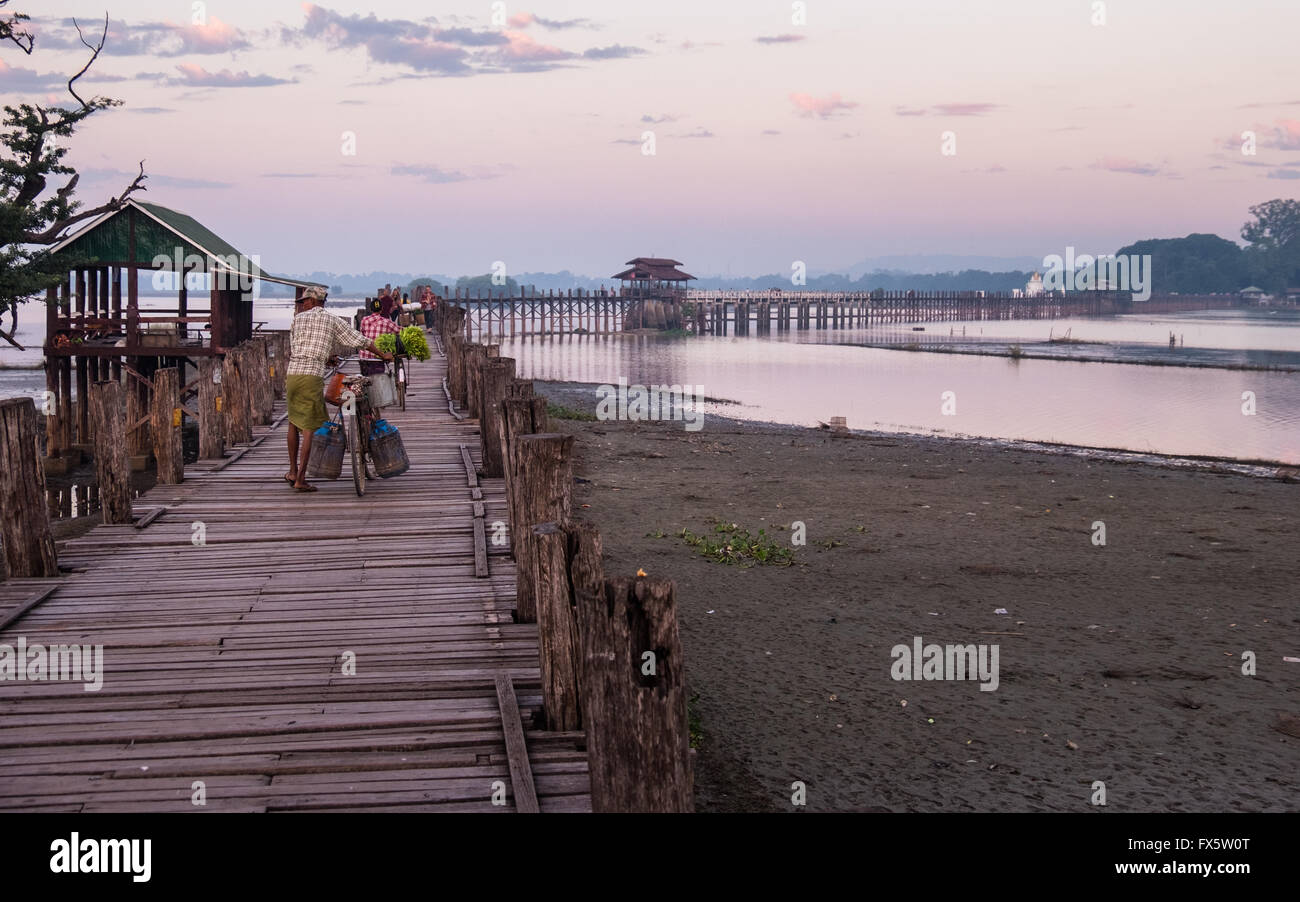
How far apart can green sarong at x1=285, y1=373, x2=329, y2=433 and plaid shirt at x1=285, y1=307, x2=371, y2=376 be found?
0.21 ft

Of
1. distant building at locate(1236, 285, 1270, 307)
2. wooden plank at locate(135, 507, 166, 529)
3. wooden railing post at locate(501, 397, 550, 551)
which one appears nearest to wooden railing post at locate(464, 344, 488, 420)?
wooden plank at locate(135, 507, 166, 529)

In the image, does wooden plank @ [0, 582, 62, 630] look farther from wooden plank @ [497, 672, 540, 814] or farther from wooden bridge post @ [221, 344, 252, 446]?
wooden bridge post @ [221, 344, 252, 446]

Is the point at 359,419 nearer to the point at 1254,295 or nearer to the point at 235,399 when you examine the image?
the point at 235,399

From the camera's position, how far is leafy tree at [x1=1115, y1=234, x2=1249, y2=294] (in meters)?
180

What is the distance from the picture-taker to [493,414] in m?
13.0

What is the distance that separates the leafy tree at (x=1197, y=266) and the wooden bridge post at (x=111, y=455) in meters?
188

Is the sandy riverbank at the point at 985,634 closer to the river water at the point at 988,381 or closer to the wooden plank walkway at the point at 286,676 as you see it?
the wooden plank walkway at the point at 286,676

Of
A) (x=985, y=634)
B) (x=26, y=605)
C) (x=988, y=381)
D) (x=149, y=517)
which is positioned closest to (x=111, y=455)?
(x=149, y=517)

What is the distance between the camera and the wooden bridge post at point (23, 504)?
805cm

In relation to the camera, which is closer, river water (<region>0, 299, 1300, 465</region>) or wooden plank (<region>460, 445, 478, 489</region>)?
wooden plank (<region>460, 445, 478, 489</region>)

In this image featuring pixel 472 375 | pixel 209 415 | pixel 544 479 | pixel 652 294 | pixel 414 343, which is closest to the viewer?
pixel 544 479

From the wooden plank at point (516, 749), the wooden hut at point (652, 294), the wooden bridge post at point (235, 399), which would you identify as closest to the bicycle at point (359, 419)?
the wooden bridge post at point (235, 399)

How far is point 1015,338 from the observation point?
89000 millimetres

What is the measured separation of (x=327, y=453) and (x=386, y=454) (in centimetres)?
57
